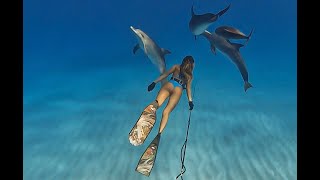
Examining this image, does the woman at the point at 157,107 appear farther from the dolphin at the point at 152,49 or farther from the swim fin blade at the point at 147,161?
the dolphin at the point at 152,49

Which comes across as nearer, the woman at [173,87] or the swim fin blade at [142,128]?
the swim fin blade at [142,128]

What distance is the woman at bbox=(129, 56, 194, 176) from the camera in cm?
666

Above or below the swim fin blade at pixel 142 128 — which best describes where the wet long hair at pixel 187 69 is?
above

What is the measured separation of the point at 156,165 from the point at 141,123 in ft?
4.53

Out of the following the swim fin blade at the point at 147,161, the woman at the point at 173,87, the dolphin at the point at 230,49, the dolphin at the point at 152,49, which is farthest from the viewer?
the dolphin at the point at 230,49

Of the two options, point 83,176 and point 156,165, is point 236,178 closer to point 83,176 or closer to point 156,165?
point 156,165

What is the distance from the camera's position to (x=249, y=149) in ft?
26.9

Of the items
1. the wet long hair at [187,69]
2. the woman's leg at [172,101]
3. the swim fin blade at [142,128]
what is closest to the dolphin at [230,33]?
the wet long hair at [187,69]

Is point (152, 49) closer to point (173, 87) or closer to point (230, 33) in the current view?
point (173, 87)

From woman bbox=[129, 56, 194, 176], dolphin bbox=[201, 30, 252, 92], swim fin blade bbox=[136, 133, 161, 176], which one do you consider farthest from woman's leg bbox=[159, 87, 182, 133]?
dolphin bbox=[201, 30, 252, 92]

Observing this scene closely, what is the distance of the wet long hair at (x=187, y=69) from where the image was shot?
7410 mm

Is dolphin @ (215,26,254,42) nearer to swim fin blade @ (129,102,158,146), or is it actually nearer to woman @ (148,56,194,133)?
woman @ (148,56,194,133)

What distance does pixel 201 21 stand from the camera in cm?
760

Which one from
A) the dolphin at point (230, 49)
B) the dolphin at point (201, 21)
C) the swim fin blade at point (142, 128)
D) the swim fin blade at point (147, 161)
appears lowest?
the swim fin blade at point (147, 161)
